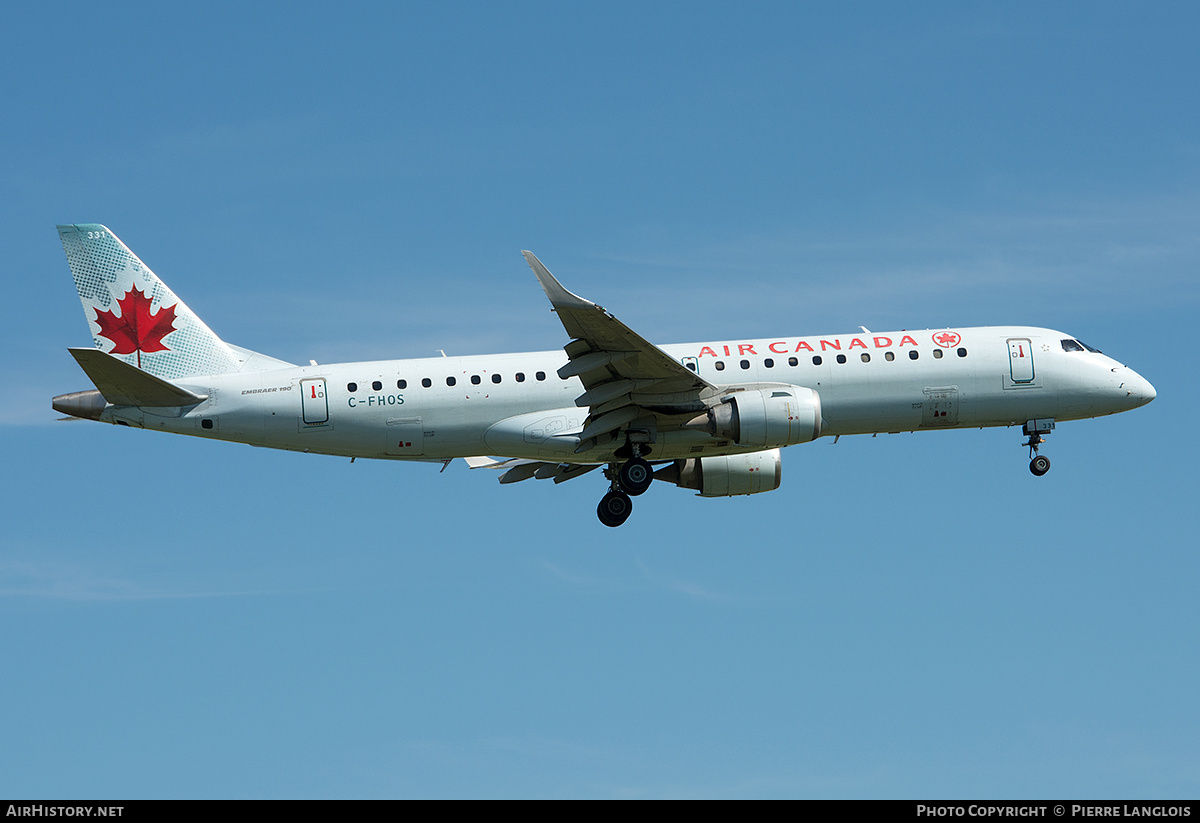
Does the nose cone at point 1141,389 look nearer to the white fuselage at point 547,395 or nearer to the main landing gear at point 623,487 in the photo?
the white fuselage at point 547,395

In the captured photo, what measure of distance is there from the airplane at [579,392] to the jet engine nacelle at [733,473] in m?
1.15

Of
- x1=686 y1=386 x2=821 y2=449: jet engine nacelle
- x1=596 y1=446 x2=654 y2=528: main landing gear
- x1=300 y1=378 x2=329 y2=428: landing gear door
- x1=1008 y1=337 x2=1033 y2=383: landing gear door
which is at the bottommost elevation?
x1=596 y1=446 x2=654 y2=528: main landing gear

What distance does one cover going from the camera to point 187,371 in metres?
39.0

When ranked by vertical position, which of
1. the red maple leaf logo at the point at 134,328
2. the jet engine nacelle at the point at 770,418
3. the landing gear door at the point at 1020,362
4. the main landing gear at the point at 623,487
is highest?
the red maple leaf logo at the point at 134,328

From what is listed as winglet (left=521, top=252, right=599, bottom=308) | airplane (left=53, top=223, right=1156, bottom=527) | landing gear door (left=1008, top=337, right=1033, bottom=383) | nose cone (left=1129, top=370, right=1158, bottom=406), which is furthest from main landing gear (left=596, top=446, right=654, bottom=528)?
nose cone (left=1129, top=370, right=1158, bottom=406)

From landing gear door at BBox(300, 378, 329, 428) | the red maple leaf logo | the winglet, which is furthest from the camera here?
the red maple leaf logo

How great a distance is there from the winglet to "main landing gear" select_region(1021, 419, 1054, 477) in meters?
15.5

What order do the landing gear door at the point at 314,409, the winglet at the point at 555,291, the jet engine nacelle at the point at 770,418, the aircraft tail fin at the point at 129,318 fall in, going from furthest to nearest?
the aircraft tail fin at the point at 129,318 < the landing gear door at the point at 314,409 < the jet engine nacelle at the point at 770,418 < the winglet at the point at 555,291

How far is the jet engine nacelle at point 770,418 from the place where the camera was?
36.8m

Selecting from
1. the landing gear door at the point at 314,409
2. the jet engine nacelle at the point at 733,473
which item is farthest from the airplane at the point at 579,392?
the jet engine nacelle at the point at 733,473

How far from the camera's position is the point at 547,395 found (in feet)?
126

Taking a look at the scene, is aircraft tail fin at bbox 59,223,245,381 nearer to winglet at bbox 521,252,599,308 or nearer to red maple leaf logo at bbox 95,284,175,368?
red maple leaf logo at bbox 95,284,175,368

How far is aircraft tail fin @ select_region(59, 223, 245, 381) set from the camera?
3925 centimetres
